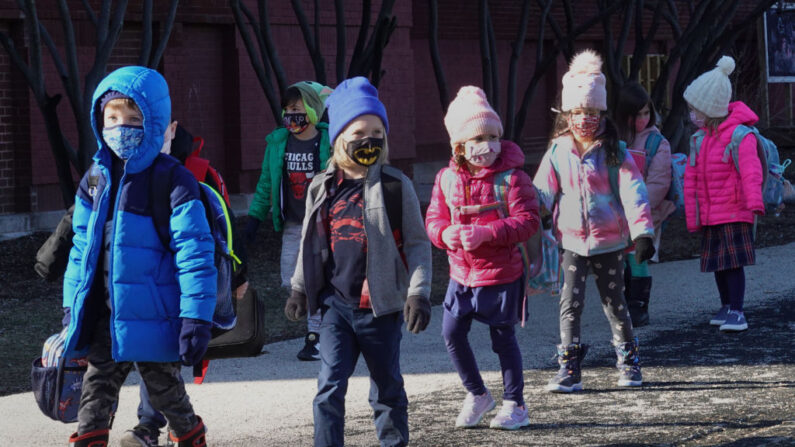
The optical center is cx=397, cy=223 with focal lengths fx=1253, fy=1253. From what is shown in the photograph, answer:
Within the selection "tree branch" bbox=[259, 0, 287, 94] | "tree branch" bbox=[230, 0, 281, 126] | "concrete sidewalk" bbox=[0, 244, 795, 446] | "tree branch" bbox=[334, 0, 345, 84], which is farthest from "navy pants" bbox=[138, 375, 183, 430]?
"tree branch" bbox=[334, 0, 345, 84]

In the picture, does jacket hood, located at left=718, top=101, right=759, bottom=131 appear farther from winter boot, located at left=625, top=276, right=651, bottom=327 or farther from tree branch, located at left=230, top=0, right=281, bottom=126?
tree branch, located at left=230, top=0, right=281, bottom=126

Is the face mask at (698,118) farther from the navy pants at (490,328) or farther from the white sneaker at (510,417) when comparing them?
the white sneaker at (510,417)

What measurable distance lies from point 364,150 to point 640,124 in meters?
3.81

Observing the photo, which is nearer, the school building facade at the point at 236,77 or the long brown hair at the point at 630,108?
the long brown hair at the point at 630,108

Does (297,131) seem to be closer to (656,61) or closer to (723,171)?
(723,171)

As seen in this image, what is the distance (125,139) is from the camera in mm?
4551

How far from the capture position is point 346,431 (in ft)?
18.6

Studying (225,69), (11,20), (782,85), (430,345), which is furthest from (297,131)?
(782,85)

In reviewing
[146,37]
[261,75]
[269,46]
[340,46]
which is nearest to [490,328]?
[146,37]

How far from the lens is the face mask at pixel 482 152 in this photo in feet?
18.8

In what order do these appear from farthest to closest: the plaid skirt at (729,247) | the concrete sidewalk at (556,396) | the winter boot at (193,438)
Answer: the plaid skirt at (729,247) < the concrete sidewalk at (556,396) < the winter boot at (193,438)

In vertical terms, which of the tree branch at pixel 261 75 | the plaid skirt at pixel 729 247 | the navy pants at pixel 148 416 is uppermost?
the tree branch at pixel 261 75

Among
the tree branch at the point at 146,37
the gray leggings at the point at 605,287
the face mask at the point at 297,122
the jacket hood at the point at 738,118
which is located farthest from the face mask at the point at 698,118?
the tree branch at the point at 146,37

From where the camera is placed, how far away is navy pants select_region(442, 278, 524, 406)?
5727 mm
